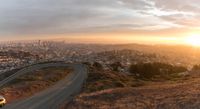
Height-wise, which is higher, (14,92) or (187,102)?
(187,102)

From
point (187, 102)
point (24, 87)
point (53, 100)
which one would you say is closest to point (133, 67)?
point (24, 87)

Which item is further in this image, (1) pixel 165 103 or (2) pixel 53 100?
(2) pixel 53 100

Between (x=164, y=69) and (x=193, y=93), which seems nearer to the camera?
(x=193, y=93)

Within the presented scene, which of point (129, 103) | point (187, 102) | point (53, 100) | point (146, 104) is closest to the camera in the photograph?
point (187, 102)

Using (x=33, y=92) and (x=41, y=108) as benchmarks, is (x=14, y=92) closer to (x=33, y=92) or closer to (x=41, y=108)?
(x=33, y=92)

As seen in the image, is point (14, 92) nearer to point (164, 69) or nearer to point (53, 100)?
point (53, 100)

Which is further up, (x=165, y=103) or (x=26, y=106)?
(x=165, y=103)

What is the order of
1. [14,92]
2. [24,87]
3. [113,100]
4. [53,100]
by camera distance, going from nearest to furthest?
[113,100] < [53,100] < [14,92] < [24,87]

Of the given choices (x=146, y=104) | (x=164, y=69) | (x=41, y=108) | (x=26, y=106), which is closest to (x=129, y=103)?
(x=146, y=104)

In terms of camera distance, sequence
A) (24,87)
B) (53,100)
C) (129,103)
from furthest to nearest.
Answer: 1. (24,87)
2. (53,100)
3. (129,103)
